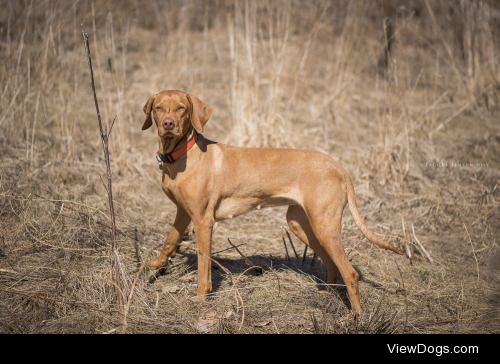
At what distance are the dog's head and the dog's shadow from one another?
124 cm

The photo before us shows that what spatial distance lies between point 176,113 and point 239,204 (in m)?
0.92

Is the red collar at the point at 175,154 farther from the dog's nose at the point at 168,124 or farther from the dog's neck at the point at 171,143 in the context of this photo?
the dog's nose at the point at 168,124

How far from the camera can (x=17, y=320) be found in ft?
11.6

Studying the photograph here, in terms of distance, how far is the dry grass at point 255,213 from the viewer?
391 centimetres

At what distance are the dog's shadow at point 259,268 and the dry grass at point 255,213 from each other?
21mm

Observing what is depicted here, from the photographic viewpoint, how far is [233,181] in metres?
4.23

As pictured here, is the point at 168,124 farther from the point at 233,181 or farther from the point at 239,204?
the point at 239,204

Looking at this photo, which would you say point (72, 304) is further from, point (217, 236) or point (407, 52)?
point (407, 52)

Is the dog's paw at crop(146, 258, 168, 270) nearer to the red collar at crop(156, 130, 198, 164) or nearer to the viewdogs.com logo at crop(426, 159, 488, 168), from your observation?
the red collar at crop(156, 130, 198, 164)

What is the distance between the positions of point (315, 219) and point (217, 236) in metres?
1.68
